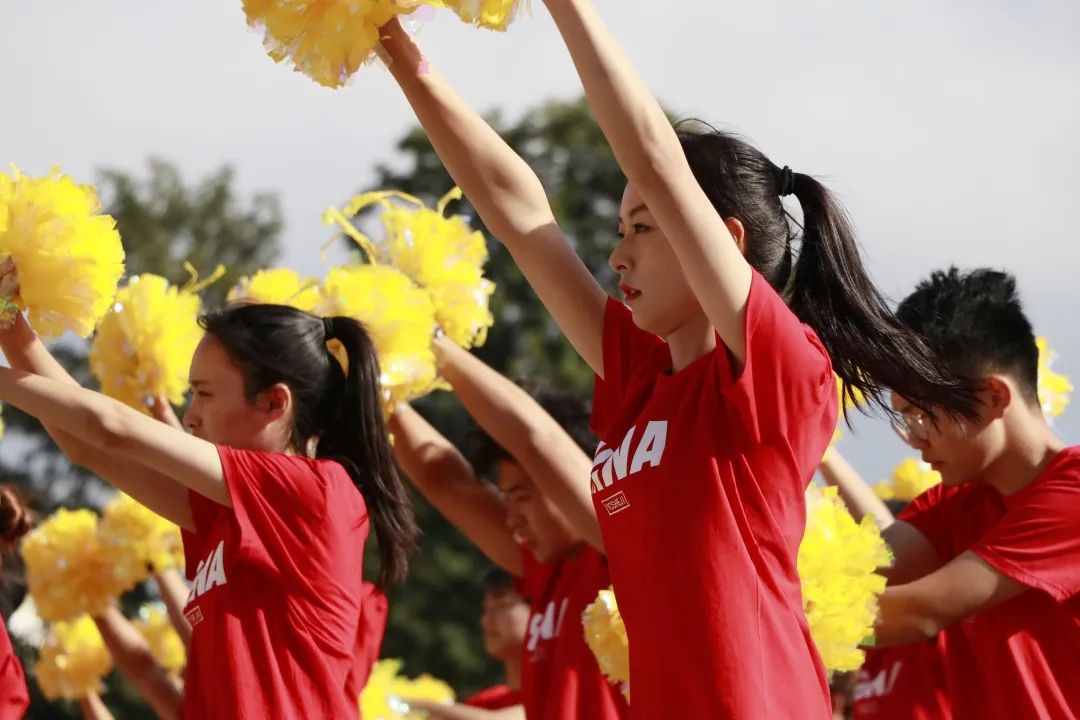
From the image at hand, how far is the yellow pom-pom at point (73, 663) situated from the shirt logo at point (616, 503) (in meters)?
4.74

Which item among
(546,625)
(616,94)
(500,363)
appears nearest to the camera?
(616,94)

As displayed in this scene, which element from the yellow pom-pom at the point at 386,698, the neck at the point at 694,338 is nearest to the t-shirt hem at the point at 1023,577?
the neck at the point at 694,338

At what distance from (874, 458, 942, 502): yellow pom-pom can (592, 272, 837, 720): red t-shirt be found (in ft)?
13.3

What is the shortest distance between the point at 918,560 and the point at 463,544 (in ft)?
48.5

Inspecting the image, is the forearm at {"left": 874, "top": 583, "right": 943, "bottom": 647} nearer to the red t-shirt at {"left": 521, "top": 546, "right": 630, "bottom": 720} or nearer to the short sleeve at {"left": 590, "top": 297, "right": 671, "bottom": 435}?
the red t-shirt at {"left": 521, "top": 546, "right": 630, "bottom": 720}

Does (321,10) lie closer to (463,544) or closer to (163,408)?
(163,408)

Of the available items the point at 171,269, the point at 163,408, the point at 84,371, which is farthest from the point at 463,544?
the point at 163,408

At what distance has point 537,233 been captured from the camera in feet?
10.5

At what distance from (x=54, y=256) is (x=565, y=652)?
72.0 inches

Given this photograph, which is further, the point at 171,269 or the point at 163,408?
the point at 171,269

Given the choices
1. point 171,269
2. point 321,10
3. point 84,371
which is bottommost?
point 321,10

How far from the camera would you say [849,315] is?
2883 mm

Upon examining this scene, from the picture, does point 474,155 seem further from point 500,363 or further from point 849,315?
point 500,363

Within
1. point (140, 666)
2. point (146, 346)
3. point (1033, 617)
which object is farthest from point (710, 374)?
point (140, 666)
